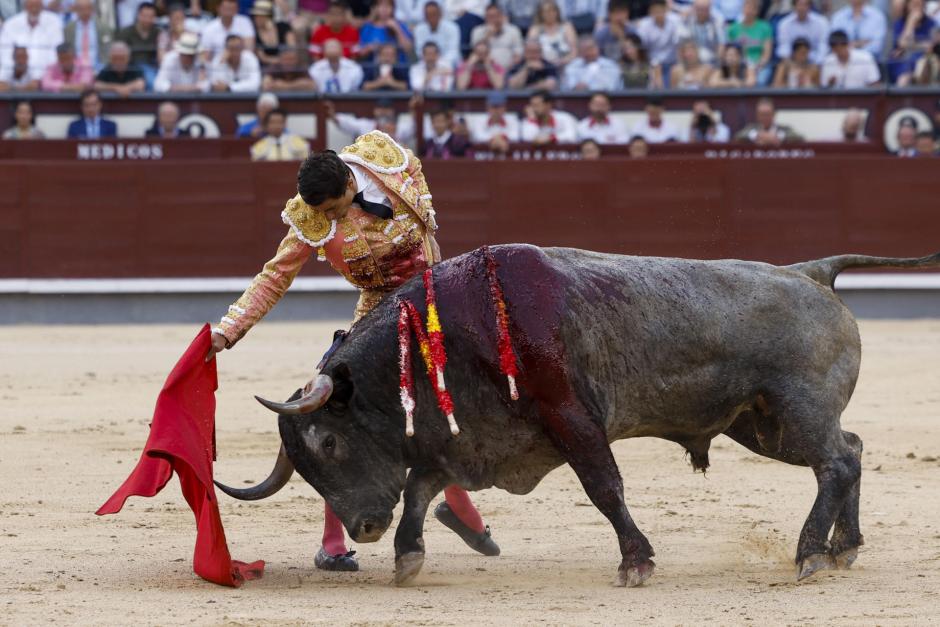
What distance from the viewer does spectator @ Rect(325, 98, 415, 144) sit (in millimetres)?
10336

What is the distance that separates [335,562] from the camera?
4.34m

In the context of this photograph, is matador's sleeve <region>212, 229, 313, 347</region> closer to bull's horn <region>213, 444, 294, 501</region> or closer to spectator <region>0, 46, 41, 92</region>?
bull's horn <region>213, 444, 294, 501</region>

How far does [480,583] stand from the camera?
413cm

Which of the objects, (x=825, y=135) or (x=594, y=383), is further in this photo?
(x=825, y=135)

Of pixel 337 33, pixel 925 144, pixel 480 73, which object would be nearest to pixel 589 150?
pixel 480 73

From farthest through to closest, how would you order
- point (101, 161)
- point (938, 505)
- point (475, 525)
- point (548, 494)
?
point (101, 161) < point (548, 494) < point (938, 505) < point (475, 525)

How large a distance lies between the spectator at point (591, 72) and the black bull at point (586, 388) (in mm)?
6516

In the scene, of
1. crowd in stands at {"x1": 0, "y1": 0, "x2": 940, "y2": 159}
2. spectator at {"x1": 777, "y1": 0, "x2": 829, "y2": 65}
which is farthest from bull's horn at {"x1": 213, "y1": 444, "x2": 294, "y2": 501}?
spectator at {"x1": 777, "y1": 0, "x2": 829, "y2": 65}

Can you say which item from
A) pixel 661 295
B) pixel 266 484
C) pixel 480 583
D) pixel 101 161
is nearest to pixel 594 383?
pixel 661 295

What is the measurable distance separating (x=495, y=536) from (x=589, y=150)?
615 centimetres

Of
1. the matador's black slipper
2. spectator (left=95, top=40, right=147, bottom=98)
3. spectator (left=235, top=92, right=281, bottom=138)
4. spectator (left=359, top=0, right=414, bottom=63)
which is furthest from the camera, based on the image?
spectator (left=359, top=0, right=414, bottom=63)

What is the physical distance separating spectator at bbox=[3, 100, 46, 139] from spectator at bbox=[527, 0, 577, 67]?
11.0 feet

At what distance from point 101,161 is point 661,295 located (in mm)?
7163

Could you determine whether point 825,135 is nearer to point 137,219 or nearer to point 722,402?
point 137,219
